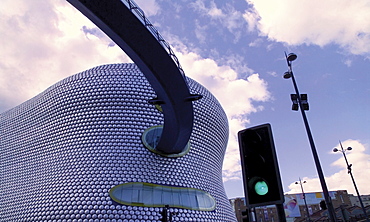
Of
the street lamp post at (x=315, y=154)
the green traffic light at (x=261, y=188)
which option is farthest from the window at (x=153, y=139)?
the green traffic light at (x=261, y=188)

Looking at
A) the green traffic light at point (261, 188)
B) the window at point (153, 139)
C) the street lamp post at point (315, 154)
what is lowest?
the green traffic light at point (261, 188)

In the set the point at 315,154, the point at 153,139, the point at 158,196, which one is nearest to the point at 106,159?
the point at 153,139

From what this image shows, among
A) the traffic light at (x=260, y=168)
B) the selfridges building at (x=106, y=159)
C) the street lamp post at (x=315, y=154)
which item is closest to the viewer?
the traffic light at (x=260, y=168)

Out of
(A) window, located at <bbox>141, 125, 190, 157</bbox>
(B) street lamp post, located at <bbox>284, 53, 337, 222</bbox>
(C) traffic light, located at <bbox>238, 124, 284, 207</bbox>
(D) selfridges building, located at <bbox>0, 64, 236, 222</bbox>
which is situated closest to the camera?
(C) traffic light, located at <bbox>238, 124, 284, 207</bbox>

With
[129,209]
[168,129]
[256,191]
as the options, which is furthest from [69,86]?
[256,191]

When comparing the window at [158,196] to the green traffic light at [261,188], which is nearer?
the green traffic light at [261,188]

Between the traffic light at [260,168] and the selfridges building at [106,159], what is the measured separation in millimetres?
15830

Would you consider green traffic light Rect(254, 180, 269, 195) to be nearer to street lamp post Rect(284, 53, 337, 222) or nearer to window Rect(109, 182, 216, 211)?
street lamp post Rect(284, 53, 337, 222)

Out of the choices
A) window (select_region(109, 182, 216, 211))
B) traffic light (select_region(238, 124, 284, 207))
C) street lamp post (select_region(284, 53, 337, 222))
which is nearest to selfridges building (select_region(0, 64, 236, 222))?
window (select_region(109, 182, 216, 211))

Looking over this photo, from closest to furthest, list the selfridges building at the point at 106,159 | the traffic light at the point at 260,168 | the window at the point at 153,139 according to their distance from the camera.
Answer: the traffic light at the point at 260,168 < the selfridges building at the point at 106,159 < the window at the point at 153,139

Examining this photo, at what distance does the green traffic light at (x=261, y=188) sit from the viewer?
286cm

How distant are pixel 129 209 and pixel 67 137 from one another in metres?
8.80

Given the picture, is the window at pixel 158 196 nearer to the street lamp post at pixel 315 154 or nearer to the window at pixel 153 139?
the window at pixel 153 139

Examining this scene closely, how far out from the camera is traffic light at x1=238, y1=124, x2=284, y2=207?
112 inches
